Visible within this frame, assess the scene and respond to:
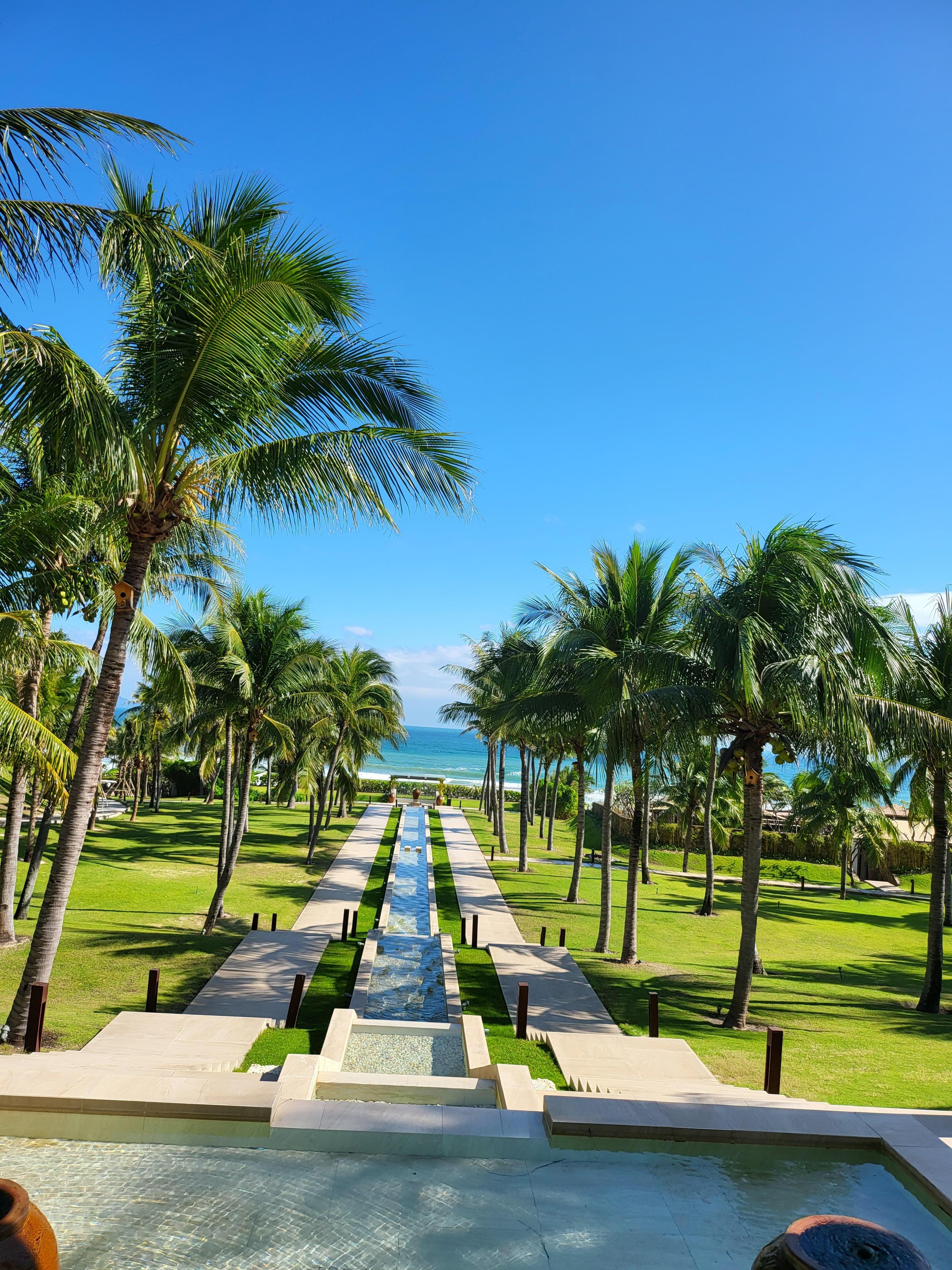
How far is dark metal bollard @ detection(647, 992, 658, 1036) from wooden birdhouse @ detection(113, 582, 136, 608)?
26.3ft

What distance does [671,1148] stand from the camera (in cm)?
516

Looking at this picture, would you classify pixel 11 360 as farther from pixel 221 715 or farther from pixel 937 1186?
pixel 221 715

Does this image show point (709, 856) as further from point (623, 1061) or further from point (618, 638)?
point (623, 1061)

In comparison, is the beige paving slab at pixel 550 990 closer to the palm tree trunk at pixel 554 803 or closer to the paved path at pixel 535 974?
the paved path at pixel 535 974

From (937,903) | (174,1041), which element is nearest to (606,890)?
(937,903)

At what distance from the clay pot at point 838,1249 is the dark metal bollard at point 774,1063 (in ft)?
17.1

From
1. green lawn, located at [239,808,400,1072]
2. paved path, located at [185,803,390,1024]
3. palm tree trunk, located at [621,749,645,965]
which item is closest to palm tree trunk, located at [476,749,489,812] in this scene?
paved path, located at [185,803,390,1024]

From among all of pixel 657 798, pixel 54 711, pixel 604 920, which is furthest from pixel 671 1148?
pixel 657 798

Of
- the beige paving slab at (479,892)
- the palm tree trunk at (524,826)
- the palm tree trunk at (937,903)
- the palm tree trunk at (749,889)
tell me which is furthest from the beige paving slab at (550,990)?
the palm tree trunk at (524,826)

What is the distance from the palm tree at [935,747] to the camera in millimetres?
13602

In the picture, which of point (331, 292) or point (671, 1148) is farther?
point (331, 292)

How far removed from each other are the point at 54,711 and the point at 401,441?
747 inches

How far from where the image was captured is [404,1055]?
32.8 feet

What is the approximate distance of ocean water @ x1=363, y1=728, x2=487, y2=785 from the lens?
11869 cm
